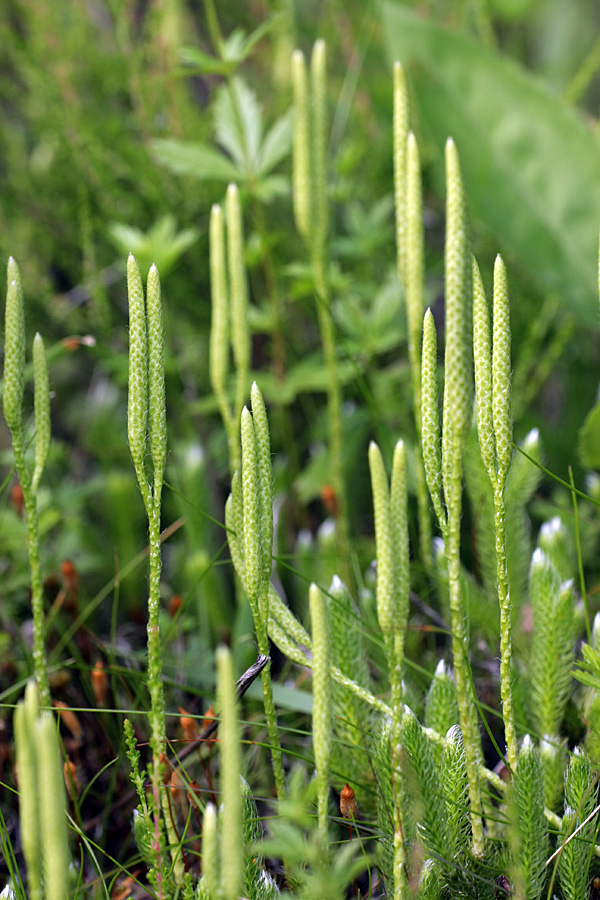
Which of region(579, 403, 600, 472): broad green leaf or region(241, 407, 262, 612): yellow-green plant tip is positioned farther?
region(579, 403, 600, 472): broad green leaf

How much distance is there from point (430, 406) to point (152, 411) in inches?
8.8

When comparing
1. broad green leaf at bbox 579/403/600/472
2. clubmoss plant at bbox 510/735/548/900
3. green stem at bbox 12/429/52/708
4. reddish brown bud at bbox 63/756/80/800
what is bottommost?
reddish brown bud at bbox 63/756/80/800

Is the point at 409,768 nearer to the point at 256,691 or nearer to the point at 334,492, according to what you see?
the point at 256,691

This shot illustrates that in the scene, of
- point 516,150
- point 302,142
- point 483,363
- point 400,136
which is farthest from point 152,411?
point 516,150

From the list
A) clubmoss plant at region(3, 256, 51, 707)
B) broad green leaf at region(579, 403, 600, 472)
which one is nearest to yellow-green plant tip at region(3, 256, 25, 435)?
clubmoss plant at region(3, 256, 51, 707)

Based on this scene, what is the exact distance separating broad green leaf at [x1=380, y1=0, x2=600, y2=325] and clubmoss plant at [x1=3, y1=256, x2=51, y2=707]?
98cm

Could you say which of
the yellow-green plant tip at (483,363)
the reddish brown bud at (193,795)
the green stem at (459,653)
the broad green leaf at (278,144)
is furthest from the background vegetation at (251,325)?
the yellow-green plant tip at (483,363)

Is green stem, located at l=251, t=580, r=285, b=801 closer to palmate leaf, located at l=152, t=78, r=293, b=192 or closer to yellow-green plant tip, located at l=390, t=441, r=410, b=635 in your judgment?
yellow-green plant tip, located at l=390, t=441, r=410, b=635

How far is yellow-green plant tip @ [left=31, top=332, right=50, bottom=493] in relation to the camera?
732mm

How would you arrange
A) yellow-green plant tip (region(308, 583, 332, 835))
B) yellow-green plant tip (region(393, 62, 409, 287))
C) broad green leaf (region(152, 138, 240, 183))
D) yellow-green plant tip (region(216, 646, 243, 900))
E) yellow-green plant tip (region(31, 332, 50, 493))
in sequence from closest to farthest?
yellow-green plant tip (region(216, 646, 243, 900))
yellow-green plant tip (region(308, 583, 332, 835))
yellow-green plant tip (region(31, 332, 50, 493))
yellow-green plant tip (region(393, 62, 409, 287))
broad green leaf (region(152, 138, 240, 183))

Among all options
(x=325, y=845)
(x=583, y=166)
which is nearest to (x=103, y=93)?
(x=583, y=166)

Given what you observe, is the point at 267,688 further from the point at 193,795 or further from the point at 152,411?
the point at 152,411

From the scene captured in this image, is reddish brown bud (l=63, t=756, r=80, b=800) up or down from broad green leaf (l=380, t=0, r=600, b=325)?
down

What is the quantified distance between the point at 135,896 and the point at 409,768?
1.08ft
